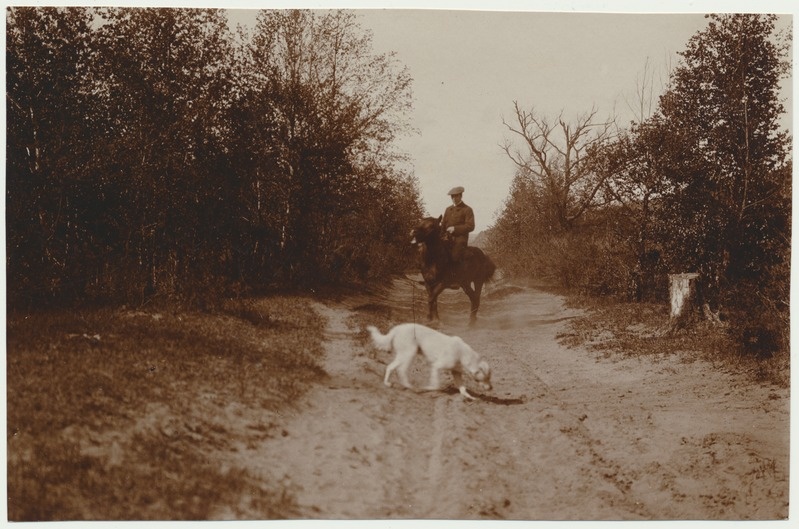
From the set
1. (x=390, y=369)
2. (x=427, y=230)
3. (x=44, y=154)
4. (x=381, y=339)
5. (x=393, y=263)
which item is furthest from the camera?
(x=393, y=263)

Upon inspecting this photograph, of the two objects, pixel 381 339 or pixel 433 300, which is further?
pixel 433 300

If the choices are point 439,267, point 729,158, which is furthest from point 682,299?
point 439,267

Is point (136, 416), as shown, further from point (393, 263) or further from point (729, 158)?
point (729, 158)

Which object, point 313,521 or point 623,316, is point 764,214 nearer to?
point 623,316

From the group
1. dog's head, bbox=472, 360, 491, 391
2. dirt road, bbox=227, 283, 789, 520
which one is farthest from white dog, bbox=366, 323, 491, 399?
dirt road, bbox=227, 283, 789, 520

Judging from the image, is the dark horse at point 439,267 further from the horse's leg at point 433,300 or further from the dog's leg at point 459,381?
the dog's leg at point 459,381

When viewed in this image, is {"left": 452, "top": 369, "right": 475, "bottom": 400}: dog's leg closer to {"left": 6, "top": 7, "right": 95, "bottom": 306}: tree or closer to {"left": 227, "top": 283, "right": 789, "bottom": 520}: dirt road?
{"left": 227, "top": 283, "right": 789, "bottom": 520}: dirt road

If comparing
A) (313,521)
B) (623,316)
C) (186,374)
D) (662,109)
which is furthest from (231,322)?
(662,109)
